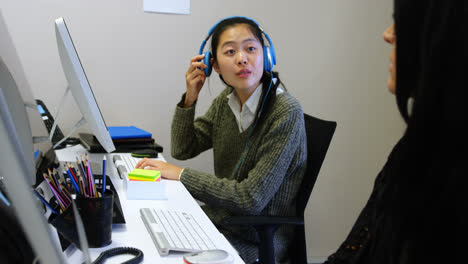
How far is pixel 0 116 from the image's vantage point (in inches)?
9.9

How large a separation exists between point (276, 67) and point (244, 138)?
32.0 inches

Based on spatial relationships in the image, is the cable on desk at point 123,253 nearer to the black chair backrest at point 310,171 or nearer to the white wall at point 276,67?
the black chair backrest at point 310,171

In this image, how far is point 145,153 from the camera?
61.0 inches

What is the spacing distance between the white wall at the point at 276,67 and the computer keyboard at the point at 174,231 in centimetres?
111

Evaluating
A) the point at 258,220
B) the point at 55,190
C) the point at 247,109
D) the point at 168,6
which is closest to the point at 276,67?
the point at 168,6

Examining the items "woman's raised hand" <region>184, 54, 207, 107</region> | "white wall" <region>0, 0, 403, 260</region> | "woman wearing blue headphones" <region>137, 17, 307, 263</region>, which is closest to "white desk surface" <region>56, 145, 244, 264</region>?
"woman wearing blue headphones" <region>137, 17, 307, 263</region>

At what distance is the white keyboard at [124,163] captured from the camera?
48.8 inches

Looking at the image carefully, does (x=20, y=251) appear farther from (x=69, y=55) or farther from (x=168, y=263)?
(x=69, y=55)

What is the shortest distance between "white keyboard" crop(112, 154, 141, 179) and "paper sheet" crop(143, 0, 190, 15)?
0.78m

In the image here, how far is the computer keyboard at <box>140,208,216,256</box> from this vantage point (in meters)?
0.75

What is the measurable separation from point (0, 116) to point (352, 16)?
216 centimetres

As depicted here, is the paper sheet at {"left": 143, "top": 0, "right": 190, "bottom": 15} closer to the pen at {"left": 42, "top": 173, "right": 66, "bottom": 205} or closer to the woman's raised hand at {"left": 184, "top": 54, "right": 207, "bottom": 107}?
the woman's raised hand at {"left": 184, "top": 54, "right": 207, "bottom": 107}

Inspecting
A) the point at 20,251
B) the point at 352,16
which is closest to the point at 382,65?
the point at 352,16

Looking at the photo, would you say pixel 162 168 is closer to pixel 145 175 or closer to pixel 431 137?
pixel 145 175
